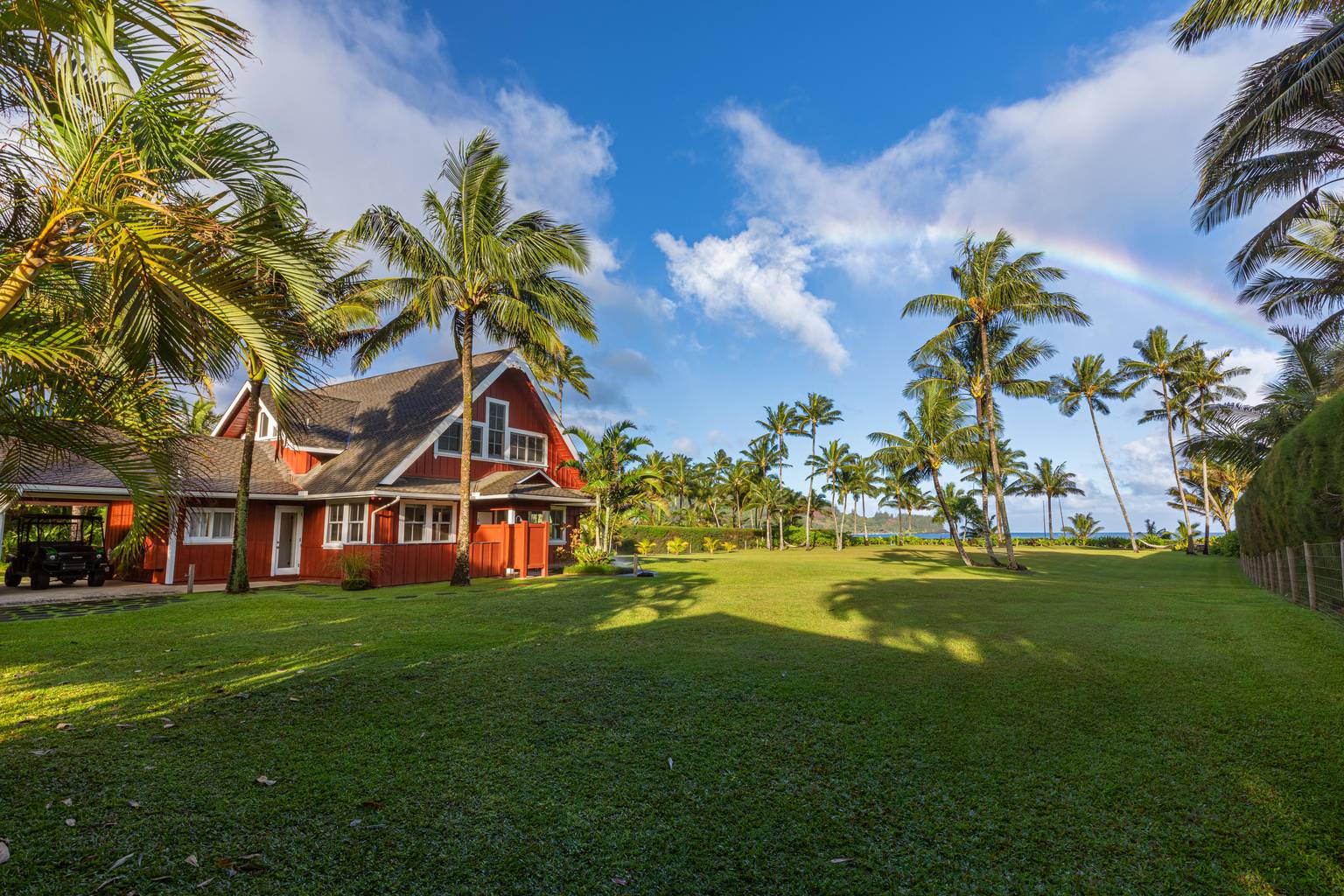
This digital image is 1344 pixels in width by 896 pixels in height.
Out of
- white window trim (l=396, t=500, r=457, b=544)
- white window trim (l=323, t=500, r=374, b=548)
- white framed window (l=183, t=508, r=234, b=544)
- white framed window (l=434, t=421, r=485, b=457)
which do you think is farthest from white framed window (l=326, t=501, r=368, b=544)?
white framed window (l=434, t=421, r=485, b=457)

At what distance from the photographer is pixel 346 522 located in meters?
19.0

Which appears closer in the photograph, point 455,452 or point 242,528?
point 242,528

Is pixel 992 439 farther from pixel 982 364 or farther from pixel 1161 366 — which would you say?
pixel 1161 366

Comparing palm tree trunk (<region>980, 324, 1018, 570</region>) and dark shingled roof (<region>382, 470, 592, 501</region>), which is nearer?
dark shingled roof (<region>382, 470, 592, 501</region>)

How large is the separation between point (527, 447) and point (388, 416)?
5.14 m

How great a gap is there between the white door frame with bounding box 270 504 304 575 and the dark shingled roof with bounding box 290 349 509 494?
95 centimetres

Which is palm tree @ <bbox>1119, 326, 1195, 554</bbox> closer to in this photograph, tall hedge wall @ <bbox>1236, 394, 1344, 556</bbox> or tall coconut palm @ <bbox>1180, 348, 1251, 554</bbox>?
tall coconut palm @ <bbox>1180, 348, 1251, 554</bbox>

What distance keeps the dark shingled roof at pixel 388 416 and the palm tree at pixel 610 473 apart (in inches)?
186

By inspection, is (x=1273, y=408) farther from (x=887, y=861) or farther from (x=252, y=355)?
(x=252, y=355)

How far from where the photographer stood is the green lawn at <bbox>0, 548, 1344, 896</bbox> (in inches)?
115

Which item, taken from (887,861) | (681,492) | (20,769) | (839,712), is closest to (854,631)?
(839,712)

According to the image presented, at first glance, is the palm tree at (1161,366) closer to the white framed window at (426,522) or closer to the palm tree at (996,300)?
the palm tree at (996,300)

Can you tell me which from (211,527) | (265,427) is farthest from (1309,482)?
(265,427)

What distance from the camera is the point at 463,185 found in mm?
15766
